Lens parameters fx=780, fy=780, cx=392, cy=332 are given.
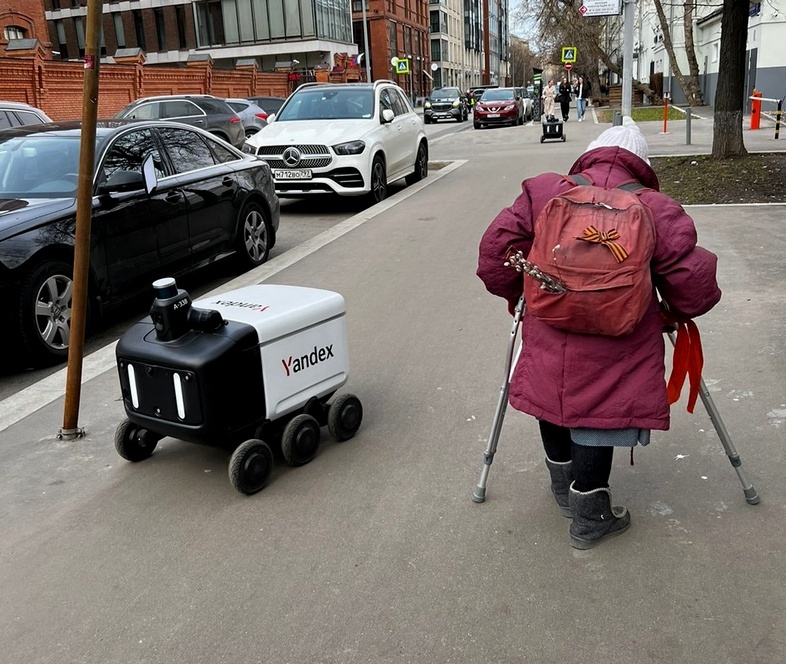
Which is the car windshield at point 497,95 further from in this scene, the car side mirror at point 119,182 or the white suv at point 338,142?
the car side mirror at point 119,182

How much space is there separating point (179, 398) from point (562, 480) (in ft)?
5.61

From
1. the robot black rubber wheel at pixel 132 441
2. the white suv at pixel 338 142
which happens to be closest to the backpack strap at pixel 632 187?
the robot black rubber wheel at pixel 132 441

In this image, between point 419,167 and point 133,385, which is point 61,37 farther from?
point 133,385

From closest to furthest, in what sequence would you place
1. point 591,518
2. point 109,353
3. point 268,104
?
1. point 591,518
2. point 109,353
3. point 268,104

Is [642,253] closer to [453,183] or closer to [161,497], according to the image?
[161,497]

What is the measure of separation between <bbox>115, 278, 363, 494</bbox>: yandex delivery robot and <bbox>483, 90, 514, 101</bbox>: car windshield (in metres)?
30.9

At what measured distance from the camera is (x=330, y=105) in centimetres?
1332

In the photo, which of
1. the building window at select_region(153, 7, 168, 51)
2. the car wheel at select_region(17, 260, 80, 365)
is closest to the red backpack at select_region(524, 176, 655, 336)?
the car wheel at select_region(17, 260, 80, 365)

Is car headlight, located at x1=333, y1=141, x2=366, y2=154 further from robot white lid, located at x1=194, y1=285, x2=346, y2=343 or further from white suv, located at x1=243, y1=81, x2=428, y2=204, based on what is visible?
robot white lid, located at x1=194, y1=285, x2=346, y2=343

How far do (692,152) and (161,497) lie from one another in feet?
52.8

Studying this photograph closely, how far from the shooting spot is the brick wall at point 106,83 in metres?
24.2

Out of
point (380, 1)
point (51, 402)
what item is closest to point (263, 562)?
point (51, 402)

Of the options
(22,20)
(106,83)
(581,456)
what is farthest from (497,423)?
(22,20)

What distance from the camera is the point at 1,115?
11484 millimetres
